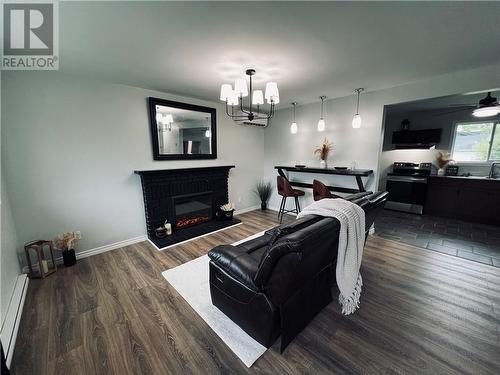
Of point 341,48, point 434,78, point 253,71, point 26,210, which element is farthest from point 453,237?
point 26,210

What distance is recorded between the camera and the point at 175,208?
3584mm

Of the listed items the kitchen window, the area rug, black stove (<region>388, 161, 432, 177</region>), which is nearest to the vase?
the area rug

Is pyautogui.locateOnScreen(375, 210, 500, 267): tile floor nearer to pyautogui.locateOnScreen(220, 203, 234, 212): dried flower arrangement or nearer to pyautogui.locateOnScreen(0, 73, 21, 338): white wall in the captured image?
pyautogui.locateOnScreen(220, 203, 234, 212): dried flower arrangement

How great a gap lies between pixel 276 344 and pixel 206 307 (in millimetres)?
732

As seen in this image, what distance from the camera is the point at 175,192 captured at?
139 inches

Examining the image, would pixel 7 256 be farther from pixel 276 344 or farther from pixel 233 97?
pixel 233 97

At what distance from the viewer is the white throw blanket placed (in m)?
1.62

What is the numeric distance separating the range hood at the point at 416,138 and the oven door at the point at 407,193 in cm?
84

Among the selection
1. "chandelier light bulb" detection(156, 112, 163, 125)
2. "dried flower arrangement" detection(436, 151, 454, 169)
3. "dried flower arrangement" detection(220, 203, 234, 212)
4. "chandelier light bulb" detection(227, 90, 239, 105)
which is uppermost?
"chandelier light bulb" detection(227, 90, 239, 105)

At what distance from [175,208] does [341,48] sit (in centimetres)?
331

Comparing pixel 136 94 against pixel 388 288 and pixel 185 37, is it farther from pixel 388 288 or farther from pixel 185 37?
pixel 388 288

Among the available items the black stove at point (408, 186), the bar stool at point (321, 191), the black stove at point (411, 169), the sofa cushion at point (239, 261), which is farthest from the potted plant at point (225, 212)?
the black stove at point (411, 169)

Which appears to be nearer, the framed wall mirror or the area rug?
the area rug

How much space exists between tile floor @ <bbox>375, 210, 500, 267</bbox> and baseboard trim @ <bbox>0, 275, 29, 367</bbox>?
4.57 m
